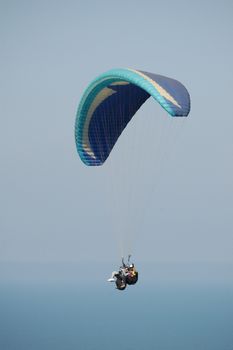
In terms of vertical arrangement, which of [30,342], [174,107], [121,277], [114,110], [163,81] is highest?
[30,342]

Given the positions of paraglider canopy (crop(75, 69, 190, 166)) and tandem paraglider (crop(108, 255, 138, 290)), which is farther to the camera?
paraglider canopy (crop(75, 69, 190, 166))

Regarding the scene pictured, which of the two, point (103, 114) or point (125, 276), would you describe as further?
point (103, 114)

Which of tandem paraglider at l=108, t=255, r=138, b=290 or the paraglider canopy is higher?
the paraglider canopy

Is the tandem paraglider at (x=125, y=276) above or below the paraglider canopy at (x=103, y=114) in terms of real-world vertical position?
below

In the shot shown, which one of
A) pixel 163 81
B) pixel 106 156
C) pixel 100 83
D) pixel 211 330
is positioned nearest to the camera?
pixel 163 81

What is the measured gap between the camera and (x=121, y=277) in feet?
117

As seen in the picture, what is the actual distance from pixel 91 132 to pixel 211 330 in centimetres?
16476

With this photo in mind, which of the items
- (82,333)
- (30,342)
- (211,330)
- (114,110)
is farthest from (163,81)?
(211,330)

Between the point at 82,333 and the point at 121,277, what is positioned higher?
the point at 82,333

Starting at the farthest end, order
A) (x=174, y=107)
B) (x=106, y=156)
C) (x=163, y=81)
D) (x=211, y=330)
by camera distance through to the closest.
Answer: (x=211, y=330) < (x=106, y=156) < (x=163, y=81) < (x=174, y=107)

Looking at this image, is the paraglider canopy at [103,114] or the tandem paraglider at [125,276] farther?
the paraglider canopy at [103,114]

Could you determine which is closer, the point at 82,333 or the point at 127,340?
the point at 127,340

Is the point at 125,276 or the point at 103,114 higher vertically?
the point at 103,114

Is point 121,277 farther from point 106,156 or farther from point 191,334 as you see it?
point 191,334
